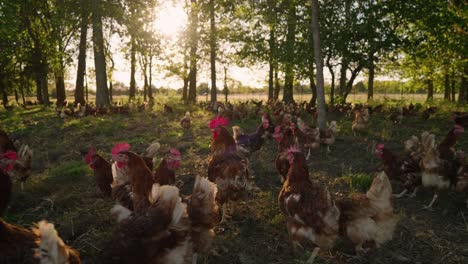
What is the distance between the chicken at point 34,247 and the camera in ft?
7.65

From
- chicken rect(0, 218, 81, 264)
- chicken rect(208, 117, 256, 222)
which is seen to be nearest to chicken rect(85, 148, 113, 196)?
chicken rect(208, 117, 256, 222)

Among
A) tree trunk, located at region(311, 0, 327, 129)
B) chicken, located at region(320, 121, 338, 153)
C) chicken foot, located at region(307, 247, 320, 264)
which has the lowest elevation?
chicken foot, located at region(307, 247, 320, 264)

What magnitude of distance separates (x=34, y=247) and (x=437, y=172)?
610cm

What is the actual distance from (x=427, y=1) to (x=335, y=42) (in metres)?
4.53

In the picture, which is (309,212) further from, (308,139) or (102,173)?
(308,139)

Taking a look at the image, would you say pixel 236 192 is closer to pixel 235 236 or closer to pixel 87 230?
pixel 235 236

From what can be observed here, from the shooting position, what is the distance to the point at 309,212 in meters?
3.71

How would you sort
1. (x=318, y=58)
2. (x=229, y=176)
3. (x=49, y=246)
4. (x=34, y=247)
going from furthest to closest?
(x=318, y=58), (x=229, y=176), (x=34, y=247), (x=49, y=246)

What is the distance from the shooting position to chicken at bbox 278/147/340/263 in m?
3.62

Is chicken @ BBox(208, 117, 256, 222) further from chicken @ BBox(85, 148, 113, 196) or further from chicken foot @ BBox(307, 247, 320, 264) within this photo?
chicken @ BBox(85, 148, 113, 196)

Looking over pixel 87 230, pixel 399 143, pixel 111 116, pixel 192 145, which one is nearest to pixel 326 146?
pixel 399 143

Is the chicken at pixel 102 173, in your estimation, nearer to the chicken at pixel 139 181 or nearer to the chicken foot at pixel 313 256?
the chicken at pixel 139 181

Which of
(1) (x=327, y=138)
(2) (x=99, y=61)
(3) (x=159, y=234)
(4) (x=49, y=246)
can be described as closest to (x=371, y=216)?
(3) (x=159, y=234)

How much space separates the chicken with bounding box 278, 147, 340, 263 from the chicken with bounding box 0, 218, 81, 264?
8.20 feet
